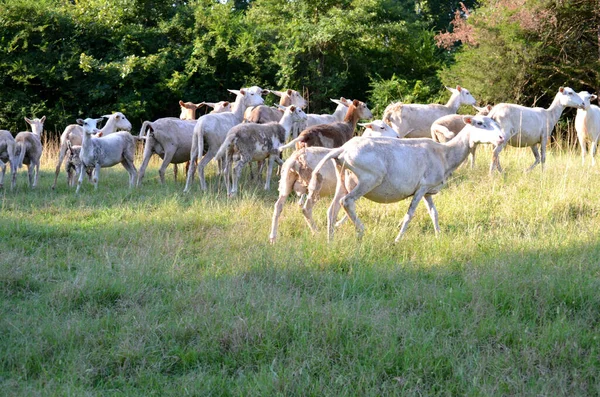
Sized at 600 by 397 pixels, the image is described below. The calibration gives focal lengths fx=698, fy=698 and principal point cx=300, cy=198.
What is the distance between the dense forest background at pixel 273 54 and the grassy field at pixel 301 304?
36.6ft

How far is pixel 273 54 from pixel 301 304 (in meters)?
17.7

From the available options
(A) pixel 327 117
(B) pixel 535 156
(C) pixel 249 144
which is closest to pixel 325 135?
(C) pixel 249 144

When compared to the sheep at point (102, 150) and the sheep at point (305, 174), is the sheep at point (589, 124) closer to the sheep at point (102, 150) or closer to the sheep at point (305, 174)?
the sheep at point (305, 174)

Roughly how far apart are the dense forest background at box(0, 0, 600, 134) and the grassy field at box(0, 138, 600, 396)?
36.6 feet

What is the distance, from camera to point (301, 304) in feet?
20.5

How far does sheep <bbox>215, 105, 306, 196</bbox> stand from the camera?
456 inches

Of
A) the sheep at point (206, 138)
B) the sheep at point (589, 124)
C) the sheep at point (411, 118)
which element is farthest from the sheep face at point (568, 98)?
the sheep at point (206, 138)

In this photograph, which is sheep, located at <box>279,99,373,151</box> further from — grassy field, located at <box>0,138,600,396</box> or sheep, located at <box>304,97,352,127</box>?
sheep, located at <box>304,97,352,127</box>

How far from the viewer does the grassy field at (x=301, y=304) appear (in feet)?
16.9

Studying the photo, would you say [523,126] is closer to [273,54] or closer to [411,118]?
[411,118]

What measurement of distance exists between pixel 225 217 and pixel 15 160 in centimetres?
529

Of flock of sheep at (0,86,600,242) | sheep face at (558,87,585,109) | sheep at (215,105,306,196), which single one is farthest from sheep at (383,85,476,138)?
sheep at (215,105,306,196)

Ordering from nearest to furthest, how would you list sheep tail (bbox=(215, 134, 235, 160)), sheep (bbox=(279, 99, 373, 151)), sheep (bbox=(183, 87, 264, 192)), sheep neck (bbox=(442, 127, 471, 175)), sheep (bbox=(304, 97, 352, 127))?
sheep neck (bbox=(442, 127, 471, 175)), sheep (bbox=(279, 99, 373, 151)), sheep tail (bbox=(215, 134, 235, 160)), sheep (bbox=(183, 87, 264, 192)), sheep (bbox=(304, 97, 352, 127))

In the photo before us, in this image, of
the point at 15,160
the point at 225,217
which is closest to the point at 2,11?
the point at 15,160
